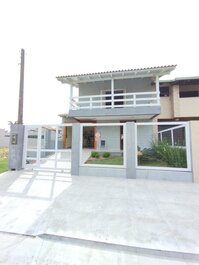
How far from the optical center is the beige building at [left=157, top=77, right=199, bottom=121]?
49.6 ft

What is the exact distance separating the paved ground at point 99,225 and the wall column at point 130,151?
1292mm

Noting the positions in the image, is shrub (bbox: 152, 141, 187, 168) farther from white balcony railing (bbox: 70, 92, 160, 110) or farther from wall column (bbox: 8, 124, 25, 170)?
wall column (bbox: 8, 124, 25, 170)

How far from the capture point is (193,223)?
3480 mm

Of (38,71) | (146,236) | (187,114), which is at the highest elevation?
(38,71)

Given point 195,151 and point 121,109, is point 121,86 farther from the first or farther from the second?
point 195,151

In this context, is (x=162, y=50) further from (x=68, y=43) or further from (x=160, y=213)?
(x=160, y=213)

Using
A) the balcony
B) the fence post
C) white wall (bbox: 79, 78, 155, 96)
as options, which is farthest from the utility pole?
the fence post

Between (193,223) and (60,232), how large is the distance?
278 centimetres

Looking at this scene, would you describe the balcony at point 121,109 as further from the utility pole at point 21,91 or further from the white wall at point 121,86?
the utility pole at point 21,91

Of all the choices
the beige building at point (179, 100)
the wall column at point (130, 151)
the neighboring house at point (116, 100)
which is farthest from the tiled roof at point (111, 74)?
the wall column at point (130, 151)

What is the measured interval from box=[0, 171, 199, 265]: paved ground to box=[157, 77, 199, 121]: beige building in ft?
35.5

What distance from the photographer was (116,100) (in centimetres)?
1188

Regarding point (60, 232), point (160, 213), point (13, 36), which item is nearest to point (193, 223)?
point (160, 213)

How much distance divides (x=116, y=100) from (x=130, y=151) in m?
5.53
